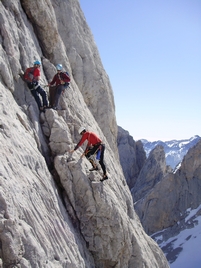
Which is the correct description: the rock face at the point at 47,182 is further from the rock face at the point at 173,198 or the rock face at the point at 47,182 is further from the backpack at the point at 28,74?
the rock face at the point at 173,198

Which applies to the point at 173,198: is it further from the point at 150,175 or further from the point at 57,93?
the point at 57,93


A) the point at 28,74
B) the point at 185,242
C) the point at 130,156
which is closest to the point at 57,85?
the point at 28,74

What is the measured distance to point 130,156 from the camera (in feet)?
287

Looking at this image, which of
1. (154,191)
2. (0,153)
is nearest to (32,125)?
(0,153)

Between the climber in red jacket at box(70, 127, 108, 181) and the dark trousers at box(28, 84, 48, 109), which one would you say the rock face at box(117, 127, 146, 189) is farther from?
the dark trousers at box(28, 84, 48, 109)

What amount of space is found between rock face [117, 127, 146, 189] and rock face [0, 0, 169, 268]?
2620 inches

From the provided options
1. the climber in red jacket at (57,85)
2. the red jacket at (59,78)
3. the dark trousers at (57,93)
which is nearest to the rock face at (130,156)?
the climber in red jacket at (57,85)

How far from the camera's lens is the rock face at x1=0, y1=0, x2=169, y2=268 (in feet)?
29.3

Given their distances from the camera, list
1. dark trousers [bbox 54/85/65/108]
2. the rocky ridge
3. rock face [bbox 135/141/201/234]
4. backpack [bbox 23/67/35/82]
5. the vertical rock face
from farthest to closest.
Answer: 1. the vertical rock face
2. rock face [bbox 135/141/201/234]
3. the rocky ridge
4. dark trousers [bbox 54/85/65/108]
5. backpack [bbox 23/67/35/82]

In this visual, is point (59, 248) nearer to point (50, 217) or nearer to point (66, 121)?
point (50, 217)

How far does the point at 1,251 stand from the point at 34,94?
724 cm

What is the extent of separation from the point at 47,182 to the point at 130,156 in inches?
3040

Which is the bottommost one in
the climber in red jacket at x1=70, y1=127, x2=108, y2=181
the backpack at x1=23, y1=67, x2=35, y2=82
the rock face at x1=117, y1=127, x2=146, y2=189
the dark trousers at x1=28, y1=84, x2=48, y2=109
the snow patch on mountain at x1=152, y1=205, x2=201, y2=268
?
the snow patch on mountain at x1=152, y1=205, x2=201, y2=268

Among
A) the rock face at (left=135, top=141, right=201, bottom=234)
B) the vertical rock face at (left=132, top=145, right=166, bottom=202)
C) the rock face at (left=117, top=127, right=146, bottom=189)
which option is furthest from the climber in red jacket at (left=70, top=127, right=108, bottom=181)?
the rock face at (left=117, top=127, right=146, bottom=189)
